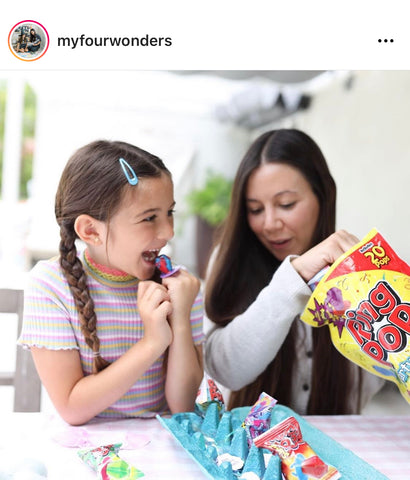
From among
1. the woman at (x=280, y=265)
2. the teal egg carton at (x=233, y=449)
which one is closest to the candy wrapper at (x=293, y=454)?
the teal egg carton at (x=233, y=449)

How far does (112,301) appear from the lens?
936 millimetres

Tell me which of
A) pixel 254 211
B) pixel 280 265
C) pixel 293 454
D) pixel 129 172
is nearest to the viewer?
pixel 293 454

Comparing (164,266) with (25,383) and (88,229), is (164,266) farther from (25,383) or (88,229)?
(25,383)

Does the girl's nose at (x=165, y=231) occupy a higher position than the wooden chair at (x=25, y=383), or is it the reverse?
the girl's nose at (x=165, y=231)

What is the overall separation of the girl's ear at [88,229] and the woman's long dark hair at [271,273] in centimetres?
41

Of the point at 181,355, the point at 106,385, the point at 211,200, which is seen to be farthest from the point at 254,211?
the point at 211,200

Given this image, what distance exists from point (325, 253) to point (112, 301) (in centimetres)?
37

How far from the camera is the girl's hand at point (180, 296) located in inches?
36.0

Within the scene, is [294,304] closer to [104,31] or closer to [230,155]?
[104,31]

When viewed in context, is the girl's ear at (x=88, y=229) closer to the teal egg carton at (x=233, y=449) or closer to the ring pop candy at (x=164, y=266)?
the ring pop candy at (x=164, y=266)

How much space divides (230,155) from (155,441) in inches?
203

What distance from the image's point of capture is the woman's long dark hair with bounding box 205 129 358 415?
1175 millimetres

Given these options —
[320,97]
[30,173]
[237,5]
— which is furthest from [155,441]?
[30,173]

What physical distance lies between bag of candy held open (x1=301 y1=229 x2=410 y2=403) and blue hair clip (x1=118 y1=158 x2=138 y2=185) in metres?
0.33
